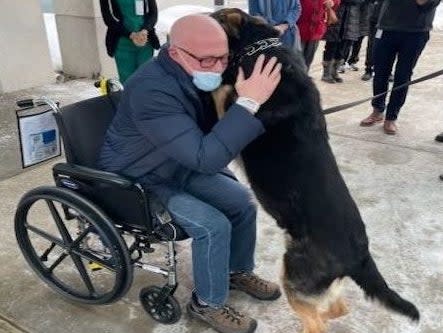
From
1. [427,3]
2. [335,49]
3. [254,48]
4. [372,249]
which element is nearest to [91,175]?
[254,48]

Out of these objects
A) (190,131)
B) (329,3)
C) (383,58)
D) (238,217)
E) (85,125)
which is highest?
(329,3)

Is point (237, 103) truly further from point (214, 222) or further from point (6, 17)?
point (6, 17)

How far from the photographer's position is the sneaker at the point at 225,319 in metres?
1.84

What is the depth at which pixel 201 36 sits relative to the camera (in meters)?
1.48

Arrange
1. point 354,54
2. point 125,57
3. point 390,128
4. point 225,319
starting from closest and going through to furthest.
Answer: point 225,319 → point 125,57 → point 390,128 → point 354,54

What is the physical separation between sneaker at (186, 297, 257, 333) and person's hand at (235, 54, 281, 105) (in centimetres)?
88

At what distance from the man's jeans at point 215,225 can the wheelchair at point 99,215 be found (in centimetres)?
9

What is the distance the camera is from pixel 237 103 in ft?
4.90

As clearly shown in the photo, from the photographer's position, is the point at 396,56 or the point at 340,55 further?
the point at 340,55

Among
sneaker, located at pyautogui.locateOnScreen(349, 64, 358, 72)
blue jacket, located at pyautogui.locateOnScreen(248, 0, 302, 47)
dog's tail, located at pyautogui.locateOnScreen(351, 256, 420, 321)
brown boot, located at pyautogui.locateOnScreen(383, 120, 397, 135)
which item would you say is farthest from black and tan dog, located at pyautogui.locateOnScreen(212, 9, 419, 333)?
sneaker, located at pyautogui.locateOnScreen(349, 64, 358, 72)

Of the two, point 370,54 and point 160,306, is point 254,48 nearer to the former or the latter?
point 160,306

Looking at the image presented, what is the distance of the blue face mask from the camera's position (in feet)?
5.08

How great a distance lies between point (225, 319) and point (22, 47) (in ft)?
13.9

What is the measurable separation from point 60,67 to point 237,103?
493 centimetres
